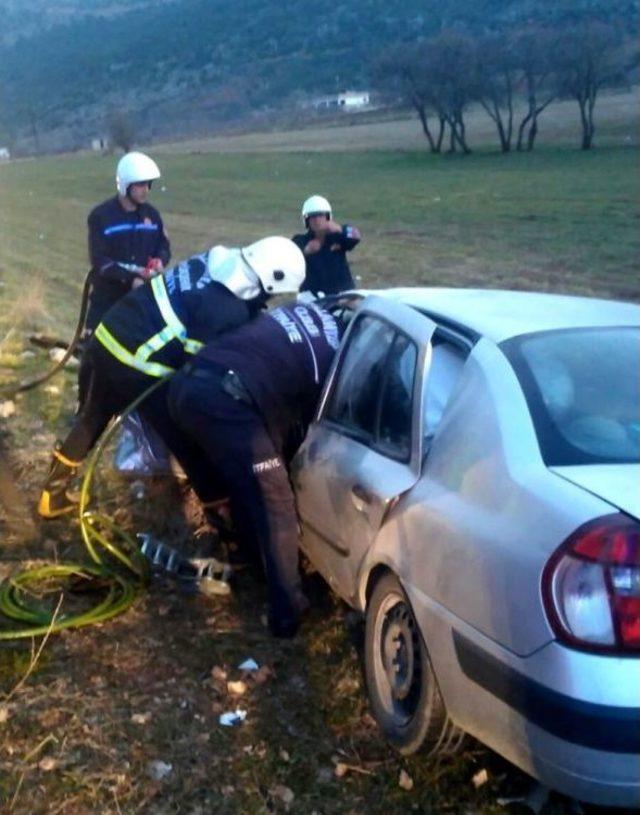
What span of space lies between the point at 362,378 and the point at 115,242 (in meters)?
4.70

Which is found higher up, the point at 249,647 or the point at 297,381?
the point at 297,381

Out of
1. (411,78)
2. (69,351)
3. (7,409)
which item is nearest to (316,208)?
(69,351)

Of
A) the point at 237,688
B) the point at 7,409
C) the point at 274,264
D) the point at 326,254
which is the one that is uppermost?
the point at 274,264

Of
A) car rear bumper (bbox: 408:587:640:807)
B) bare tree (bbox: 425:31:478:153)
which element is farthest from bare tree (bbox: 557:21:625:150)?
car rear bumper (bbox: 408:587:640:807)

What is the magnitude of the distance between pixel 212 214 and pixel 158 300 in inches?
1251

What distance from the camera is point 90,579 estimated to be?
577 centimetres

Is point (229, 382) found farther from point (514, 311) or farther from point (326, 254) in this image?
point (326, 254)

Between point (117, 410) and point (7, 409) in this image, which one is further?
point (7, 409)

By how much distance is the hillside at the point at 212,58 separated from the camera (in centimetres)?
12338

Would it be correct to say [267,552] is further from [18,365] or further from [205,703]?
[18,365]

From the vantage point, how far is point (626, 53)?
71.9 meters

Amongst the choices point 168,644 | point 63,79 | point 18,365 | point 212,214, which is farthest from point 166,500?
point 63,79

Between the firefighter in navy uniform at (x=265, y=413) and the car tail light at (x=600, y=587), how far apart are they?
1988mm

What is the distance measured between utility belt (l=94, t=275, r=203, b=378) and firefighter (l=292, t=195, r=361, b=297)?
350 centimetres
